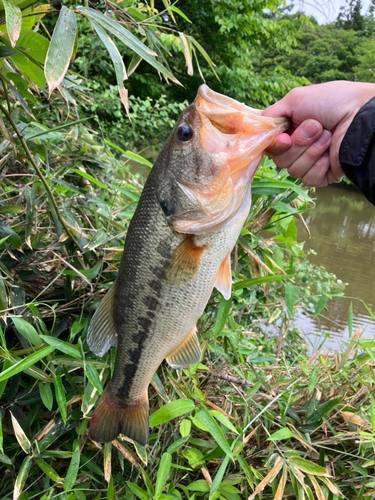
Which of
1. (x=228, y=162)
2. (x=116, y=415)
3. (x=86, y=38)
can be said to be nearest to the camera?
(x=228, y=162)

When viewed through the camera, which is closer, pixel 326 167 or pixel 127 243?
pixel 127 243

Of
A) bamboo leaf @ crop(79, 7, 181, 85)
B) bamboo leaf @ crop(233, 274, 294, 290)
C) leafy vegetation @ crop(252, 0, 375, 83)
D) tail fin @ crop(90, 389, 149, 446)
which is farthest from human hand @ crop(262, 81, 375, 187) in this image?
leafy vegetation @ crop(252, 0, 375, 83)

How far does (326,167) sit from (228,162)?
60 centimetres

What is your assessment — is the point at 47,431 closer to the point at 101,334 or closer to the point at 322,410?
the point at 101,334

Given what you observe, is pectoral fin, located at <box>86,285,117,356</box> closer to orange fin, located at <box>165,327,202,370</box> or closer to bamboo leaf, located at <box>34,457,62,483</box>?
orange fin, located at <box>165,327,202,370</box>

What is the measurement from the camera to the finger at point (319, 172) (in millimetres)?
1747

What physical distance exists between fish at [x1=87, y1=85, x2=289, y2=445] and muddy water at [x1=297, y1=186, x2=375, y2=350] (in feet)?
6.51

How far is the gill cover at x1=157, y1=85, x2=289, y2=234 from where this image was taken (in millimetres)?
1425

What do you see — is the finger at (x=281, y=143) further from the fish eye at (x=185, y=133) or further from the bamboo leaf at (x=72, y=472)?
the bamboo leaf at (x=72, y=472)

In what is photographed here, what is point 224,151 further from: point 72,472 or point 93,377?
point 72,472

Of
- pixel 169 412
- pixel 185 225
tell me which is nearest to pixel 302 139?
pixel 185 225

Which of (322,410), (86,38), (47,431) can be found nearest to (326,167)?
(322,410)

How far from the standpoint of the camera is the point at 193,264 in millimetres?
1483

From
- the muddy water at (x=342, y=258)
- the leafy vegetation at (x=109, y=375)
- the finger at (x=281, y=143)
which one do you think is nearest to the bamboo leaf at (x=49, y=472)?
the leafy vegetation at (x=109, y=375)
